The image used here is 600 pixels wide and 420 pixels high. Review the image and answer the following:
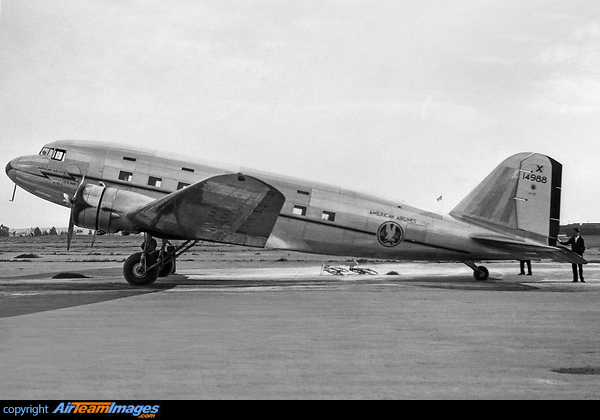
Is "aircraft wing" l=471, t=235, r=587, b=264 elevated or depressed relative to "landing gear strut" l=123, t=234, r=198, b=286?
elevated

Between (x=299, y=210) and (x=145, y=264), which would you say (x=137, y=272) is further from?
(x=299, y=210)

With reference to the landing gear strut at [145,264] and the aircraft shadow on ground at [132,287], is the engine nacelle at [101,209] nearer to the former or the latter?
the landing gear strut at [145,264]

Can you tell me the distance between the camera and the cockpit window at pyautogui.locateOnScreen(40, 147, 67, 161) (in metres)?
16.4

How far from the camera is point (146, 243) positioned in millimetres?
14914

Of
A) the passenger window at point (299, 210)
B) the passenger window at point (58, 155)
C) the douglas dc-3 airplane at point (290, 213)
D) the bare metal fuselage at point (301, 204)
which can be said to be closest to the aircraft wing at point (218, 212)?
the douglas dc-3 airplane at point (290, 213)

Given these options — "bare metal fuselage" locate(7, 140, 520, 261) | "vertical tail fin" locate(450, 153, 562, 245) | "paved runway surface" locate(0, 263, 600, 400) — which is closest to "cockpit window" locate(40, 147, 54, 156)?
"bare metal fuselage" locate(7, 140, 520, 261)

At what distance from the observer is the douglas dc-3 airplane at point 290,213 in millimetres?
14641

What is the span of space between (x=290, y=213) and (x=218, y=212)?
2.64 m

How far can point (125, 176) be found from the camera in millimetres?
15859

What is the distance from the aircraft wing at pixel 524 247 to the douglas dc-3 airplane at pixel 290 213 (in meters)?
0.03

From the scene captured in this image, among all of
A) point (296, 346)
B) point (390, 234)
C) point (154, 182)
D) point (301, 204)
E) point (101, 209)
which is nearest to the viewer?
point (296, 346)

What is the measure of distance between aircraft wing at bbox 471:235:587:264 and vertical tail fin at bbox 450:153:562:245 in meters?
0.42

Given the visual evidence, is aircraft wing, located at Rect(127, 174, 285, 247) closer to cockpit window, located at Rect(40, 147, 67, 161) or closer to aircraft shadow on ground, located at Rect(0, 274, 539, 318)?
aircraft shadow on ground, located at Rect(0, 274, 539, 318)

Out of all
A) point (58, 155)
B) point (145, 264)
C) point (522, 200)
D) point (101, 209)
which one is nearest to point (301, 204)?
point (145, 264)
